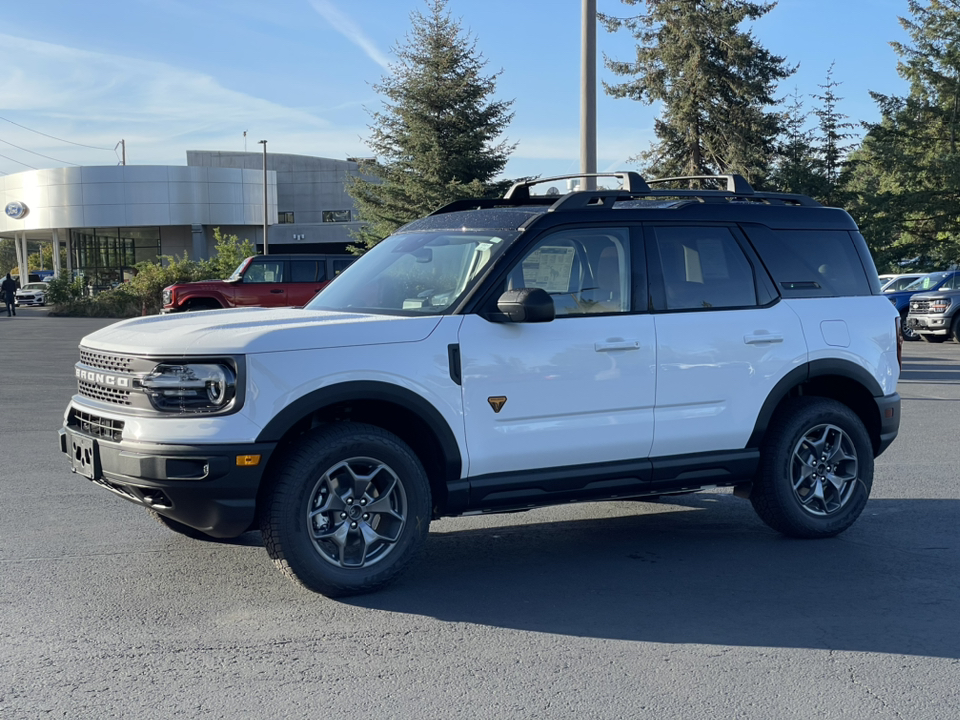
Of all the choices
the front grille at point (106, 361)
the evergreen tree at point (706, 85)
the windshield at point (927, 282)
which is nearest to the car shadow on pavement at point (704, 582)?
the front grille at point (106, 361)

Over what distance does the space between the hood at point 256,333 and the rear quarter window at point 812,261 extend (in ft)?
7.56

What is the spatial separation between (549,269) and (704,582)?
73.6 inches

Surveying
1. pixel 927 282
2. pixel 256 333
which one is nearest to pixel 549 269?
pixel 256 333

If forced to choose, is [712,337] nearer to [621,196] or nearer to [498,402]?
[621,196]

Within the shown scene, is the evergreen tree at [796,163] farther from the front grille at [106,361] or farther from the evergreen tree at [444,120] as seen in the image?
the front grille at [106,361]

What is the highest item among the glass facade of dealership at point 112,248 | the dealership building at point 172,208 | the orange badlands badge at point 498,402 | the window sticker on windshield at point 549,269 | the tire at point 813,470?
the dealership building at point 172,208

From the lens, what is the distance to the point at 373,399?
17.0ft

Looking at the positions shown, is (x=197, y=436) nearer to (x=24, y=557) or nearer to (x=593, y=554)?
(x=24, y=557)

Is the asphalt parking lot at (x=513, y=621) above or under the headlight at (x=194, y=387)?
under

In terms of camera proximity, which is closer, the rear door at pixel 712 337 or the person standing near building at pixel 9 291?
the rear door at pixel 712 337

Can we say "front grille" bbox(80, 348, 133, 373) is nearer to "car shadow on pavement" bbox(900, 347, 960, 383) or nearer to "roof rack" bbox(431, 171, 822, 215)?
"roof rack" bbox(431, 171, 822, 215)

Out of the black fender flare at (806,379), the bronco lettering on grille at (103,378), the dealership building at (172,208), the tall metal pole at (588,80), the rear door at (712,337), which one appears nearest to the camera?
the bronco lettering on grille at (103,378)

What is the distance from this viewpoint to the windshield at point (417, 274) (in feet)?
18.7

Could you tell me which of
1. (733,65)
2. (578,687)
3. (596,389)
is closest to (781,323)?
(596,389)
